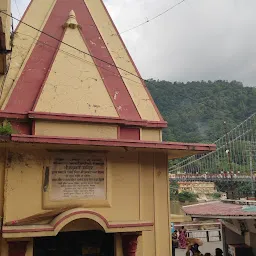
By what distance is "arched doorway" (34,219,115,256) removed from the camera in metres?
7.35

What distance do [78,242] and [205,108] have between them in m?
128

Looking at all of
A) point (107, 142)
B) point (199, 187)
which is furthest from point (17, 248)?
point (199, 187)

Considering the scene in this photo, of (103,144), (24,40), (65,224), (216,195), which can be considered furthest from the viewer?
(216,195)

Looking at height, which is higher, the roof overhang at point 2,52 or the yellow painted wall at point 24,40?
the yellow painted wall at point 24,40

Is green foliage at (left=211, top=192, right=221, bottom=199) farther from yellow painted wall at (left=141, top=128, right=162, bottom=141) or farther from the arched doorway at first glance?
the arched doorway

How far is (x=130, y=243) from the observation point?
24.8 ft

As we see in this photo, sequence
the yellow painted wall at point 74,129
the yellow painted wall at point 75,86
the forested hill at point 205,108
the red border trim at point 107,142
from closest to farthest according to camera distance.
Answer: the red border trim at point 107,142, the yellow painted wall at point 74,129, the yellow painted wall at point 75,86, the forested hill at point 205,108

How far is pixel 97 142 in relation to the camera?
23.6 ft

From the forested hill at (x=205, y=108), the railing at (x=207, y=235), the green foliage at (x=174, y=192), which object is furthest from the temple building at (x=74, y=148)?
the forested hill at (x=205, y=108)

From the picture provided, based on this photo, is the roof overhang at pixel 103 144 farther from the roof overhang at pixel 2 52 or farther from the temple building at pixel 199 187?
the temple building at pixel 199 187

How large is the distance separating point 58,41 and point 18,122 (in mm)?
2444

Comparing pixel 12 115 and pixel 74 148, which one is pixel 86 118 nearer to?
pixel 74 148

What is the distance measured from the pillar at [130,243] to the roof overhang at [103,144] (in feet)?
6.17

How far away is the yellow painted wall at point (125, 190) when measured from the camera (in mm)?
7164
